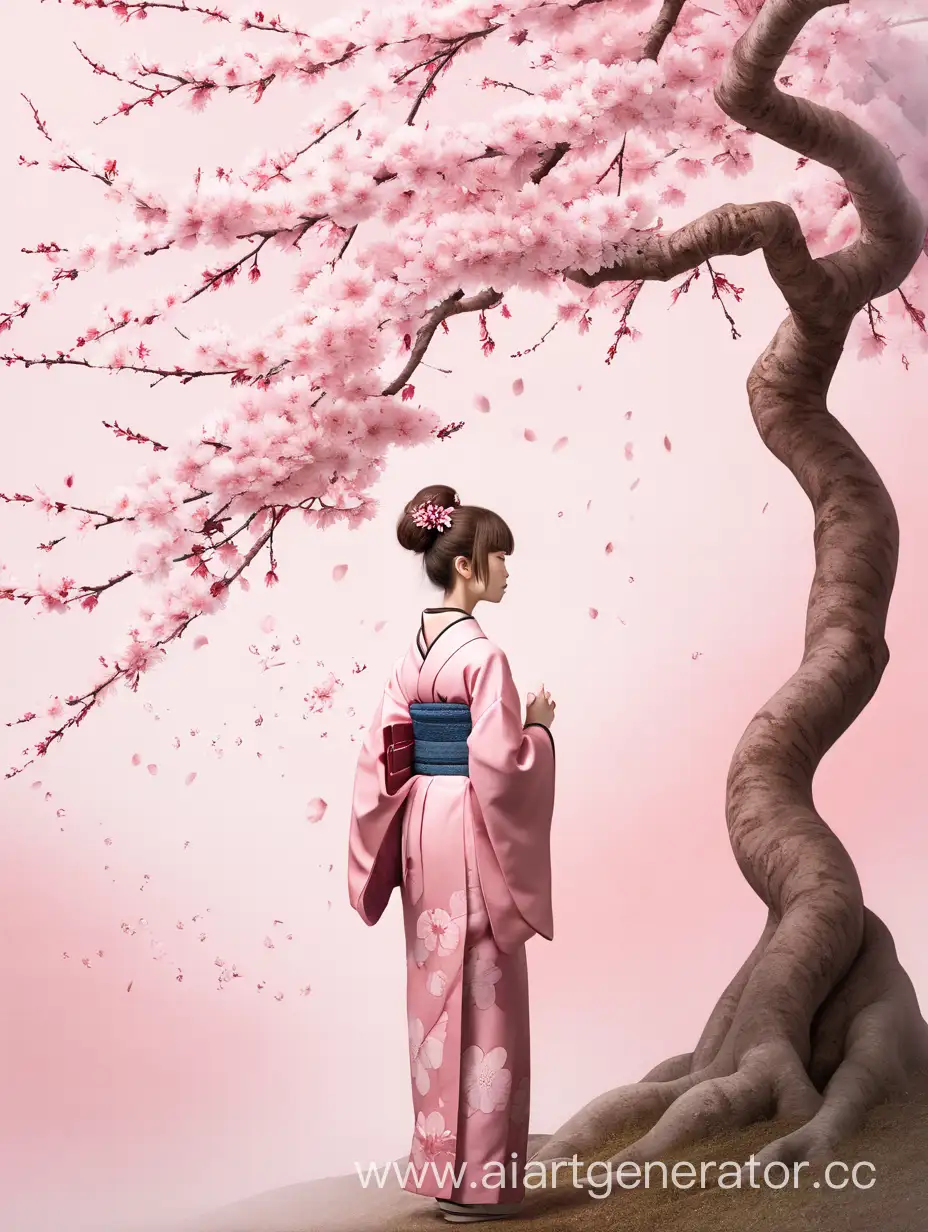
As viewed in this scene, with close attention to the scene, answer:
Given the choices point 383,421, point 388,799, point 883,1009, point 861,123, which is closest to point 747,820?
point 883,1009

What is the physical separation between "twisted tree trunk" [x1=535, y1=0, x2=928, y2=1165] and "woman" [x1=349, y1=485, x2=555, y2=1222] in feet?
1.62

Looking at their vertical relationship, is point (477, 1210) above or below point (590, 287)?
below

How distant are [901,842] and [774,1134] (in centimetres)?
173

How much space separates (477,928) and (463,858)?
0.16m

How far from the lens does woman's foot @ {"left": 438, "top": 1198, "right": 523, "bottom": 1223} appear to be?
3.21m

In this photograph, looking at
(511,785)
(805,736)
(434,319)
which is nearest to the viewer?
(511,785)

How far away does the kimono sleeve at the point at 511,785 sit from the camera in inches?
125

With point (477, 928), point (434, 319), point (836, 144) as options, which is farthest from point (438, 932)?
point (836, 144)

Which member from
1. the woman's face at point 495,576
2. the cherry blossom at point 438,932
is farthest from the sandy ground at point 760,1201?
the woman's face at point 495,576

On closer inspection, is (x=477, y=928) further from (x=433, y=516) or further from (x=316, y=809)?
(x=316, y=809)

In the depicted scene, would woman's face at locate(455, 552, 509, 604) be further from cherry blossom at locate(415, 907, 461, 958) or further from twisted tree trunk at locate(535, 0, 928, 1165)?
twisted tree trunk at locate(535, 0, 928, 1165)

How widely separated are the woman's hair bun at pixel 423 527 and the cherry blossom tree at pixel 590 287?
1.24 ft

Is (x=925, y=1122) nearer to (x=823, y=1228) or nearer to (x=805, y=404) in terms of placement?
(x=823, y=1228)

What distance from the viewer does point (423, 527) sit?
11.0 ft
